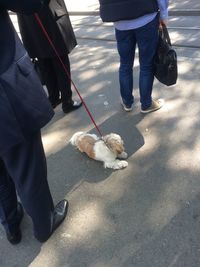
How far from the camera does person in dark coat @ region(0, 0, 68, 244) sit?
1.91m

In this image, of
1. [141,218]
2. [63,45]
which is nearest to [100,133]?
[63,45]

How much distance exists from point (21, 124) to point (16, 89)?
0.21 metres

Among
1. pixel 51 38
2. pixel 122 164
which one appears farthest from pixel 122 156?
pixel 51 38

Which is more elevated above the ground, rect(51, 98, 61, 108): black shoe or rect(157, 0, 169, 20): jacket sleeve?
rect(157, 0, 169, 20): jacket sleeve

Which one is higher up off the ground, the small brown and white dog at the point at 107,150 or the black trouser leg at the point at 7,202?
the black trouser leg at the point at 7,202

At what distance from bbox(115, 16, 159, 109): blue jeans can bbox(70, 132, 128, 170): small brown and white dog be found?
28.7 inches

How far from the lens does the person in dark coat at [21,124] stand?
1.91 meters

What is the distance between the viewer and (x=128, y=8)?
3.19 meters

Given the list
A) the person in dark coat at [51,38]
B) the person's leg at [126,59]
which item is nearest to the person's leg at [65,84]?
the person in dark coat at [51,38]

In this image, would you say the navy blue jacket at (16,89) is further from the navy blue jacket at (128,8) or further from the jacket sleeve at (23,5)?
the navy blue jacket at (128,8)

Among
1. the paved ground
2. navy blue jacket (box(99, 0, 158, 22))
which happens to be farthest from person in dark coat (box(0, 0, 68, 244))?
navy blue jacket (box(99, 0, 158, 22))

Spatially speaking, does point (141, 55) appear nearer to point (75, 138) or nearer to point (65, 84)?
point (65, 84)

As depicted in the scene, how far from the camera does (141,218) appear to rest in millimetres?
2727

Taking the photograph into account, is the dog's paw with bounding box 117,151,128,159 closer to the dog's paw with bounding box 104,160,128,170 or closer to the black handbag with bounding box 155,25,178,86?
the dog's paw with bounding box 104,160,128,170
